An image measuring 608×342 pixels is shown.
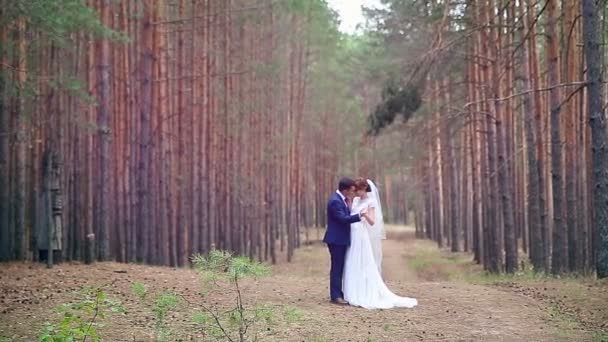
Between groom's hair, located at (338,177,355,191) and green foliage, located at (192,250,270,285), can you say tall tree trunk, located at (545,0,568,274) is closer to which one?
groom's hair, located at (338,177,355,191)

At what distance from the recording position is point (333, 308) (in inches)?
508

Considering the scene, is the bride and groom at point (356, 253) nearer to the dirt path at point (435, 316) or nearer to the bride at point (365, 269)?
the bride at point (365, 269)

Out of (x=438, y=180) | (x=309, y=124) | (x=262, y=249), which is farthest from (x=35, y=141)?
(x=309, y=124)

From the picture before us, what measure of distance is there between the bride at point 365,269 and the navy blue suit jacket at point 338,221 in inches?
8.3

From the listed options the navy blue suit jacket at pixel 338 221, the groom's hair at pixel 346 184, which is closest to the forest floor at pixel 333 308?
the navy blue suit jacket at pixel 338 221

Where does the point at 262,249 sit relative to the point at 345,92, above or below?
below

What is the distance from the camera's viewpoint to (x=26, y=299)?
12.2m

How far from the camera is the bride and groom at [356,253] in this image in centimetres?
1340

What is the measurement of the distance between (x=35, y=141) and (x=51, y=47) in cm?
230

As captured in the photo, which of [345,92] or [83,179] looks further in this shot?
[345,92]

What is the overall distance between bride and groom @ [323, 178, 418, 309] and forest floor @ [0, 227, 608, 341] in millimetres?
365

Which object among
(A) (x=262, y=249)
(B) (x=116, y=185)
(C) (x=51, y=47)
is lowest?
(A) (x=262, y=249)

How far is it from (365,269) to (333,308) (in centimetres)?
103

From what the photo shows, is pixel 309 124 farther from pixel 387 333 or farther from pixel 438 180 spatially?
pixel 387 333
